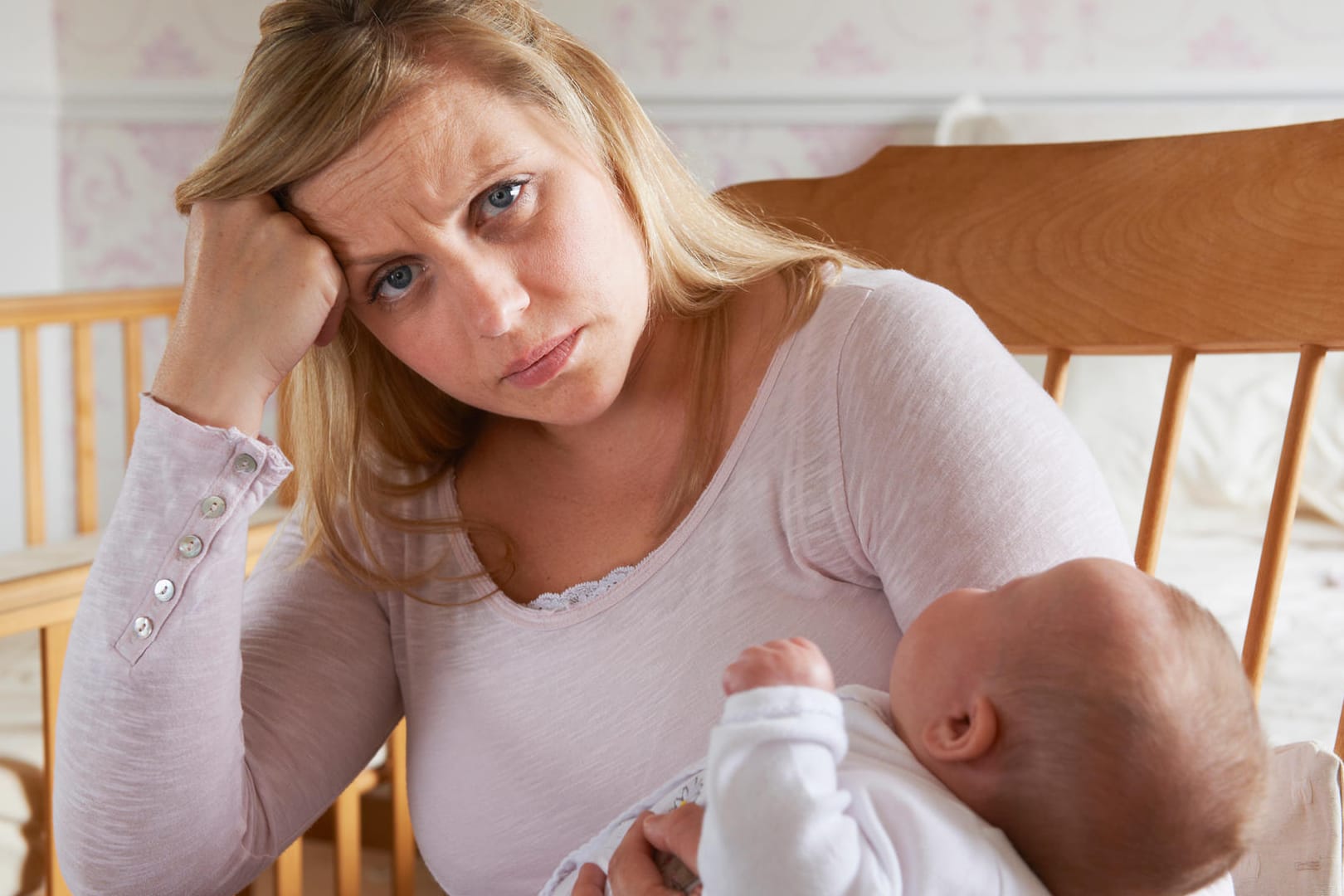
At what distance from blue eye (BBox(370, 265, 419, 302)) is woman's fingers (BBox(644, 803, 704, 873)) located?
429 mm

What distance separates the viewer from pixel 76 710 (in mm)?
980

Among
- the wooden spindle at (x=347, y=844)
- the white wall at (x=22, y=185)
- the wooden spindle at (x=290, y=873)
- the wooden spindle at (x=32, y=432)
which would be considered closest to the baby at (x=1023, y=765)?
the wooden spindle at (x=290, y=873)

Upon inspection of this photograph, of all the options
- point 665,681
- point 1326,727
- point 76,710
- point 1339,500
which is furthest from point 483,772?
point 1339,500

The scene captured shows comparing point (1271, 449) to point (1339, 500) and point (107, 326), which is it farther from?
point (107, 326)

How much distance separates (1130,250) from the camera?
3.65 feet

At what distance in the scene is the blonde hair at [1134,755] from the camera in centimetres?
65

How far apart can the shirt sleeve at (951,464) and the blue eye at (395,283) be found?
319mm

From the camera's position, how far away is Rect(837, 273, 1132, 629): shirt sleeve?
840 mm

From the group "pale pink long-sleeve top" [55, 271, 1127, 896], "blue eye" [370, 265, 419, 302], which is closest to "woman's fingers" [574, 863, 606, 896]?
"pale pink long-sleeve top" [55, 271, 1127, 896]

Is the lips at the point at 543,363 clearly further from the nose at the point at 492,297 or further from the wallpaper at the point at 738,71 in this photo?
the wallpaper at the point at 738,71

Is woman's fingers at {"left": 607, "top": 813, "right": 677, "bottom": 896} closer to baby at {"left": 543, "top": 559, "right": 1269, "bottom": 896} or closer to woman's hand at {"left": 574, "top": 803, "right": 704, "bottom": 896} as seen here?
woman's hand at {"left": 574, "top": 803, "right": 704, "bottom": 896}

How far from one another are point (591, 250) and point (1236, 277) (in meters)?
0.51

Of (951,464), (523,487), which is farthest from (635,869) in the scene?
(523,487)

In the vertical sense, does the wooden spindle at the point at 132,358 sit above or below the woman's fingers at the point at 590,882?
below
